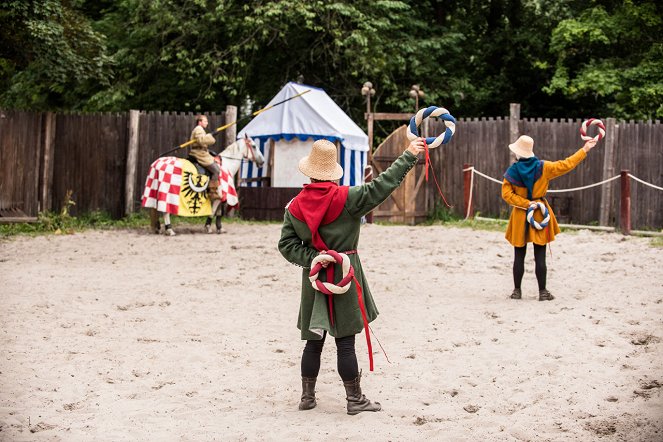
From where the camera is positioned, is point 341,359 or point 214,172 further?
point 214,172

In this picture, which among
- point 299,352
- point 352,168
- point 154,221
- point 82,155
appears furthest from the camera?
point 352,168

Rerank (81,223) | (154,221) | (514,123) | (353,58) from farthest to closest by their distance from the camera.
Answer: (353,58) < (514,123) < (81,223) < (154,221)

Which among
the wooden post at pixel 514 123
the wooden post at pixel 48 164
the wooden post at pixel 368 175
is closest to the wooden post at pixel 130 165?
the wooden post at pixel 48 164

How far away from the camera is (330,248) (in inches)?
183

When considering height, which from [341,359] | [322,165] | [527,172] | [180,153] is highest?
[180,153]

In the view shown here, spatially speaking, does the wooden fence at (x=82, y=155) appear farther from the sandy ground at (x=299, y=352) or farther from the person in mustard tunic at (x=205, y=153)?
the sandy ground at (x=299, y=352)

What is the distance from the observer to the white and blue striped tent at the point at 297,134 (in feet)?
52.1

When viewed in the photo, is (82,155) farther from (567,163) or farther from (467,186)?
(567,163)

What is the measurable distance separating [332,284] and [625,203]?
31.9ft

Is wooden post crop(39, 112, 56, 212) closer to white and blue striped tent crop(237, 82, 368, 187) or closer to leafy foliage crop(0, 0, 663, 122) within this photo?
leafy foliage crop(0, 0, 663, 122)

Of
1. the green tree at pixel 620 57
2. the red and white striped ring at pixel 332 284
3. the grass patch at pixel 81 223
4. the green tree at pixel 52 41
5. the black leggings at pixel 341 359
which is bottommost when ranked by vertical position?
the black leggings at pixel 341 359

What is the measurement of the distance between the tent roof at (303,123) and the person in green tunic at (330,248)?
1117 cm

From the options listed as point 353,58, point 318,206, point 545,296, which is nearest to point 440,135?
point 318,206

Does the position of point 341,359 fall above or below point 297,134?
below
